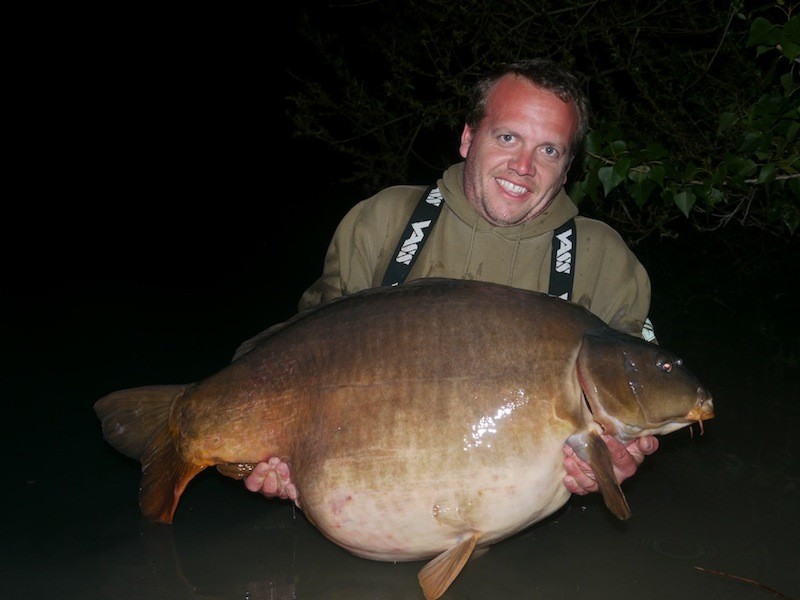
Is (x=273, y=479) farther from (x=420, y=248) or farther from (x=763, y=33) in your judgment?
(x=763, y=33)

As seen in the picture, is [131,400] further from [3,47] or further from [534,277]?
[3,47]

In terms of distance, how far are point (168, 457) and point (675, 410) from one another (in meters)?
1.43

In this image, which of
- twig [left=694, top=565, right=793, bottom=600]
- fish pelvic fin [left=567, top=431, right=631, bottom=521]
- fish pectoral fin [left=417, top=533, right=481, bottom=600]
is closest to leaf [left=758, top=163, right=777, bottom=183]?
twig [left=694, top=565, right=793, bottom=600]

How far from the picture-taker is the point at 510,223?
281cm

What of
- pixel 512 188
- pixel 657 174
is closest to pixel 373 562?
pixel 512 188

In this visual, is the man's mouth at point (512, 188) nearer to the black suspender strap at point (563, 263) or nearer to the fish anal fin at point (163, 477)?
the black suspender strap at point (563, 263)

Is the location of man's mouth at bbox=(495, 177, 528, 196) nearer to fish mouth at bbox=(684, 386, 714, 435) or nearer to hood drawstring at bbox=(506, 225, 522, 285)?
hood drawstring at bbox=(506, 225, 522, 285)

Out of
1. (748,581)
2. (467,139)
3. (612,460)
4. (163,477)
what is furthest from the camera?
(467,139)

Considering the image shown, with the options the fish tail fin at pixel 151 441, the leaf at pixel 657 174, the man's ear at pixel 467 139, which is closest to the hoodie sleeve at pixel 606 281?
the man's ear at pixel 467 139

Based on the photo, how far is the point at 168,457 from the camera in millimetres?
2336

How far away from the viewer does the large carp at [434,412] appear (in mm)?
2064

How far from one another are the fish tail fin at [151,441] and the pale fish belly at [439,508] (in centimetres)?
41

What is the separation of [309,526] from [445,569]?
2.70ft

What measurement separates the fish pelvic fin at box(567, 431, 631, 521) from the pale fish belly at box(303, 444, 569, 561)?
64 millimetres
